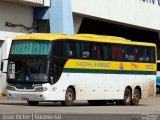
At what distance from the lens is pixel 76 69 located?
28281mm

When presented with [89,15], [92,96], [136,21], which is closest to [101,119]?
[92,96]

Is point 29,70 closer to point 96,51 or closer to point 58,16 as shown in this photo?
point 96,51

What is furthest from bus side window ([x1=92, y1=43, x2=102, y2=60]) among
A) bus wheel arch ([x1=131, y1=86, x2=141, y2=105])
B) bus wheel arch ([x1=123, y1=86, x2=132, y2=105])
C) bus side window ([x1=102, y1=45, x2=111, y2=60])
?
bus wheel arch ([x1=131, y1=86, x2=141, y2=105])

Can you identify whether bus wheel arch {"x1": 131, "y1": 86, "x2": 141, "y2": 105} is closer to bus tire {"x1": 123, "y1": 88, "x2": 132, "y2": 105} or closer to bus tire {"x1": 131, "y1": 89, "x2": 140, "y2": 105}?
bus tire {"x1": 131, "y1": 89, "x2": 140, "y2": 105}

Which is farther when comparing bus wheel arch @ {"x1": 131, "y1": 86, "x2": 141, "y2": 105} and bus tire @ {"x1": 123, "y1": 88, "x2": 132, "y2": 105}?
bus wheel arch @ {"x1": 131, "y1": 86, "x2": 141, "y2": 105}

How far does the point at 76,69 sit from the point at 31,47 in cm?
232

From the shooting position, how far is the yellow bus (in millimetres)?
27016

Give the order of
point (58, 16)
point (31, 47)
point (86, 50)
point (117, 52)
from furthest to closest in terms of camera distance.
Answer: point (58, 16)
point (117, 52)
point (86, 50)
point (31, 47)

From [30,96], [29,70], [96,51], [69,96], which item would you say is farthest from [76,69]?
[30,96]

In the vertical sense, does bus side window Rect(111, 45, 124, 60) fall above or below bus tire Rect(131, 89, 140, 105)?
above

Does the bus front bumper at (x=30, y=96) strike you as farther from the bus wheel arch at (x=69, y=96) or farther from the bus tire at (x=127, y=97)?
the bus tire at (x=127, y=97)

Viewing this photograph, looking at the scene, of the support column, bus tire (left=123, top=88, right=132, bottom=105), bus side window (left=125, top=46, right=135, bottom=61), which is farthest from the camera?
the support column

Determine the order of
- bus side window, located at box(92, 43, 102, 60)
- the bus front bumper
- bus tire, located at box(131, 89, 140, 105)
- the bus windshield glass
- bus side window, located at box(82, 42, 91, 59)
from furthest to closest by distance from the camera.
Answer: bus tire, located at box(131, 89, 140, 105)
bus side window, located at box(92, 43, 102, 60)
bus side window, located at box(82, 42, 91, 59)
the bus windshield glass
the bus front bumper

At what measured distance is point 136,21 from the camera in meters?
54.0
